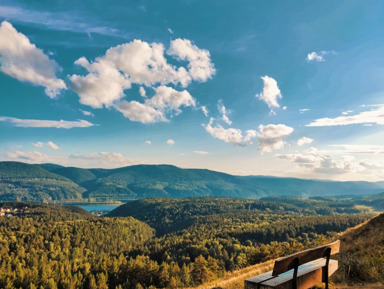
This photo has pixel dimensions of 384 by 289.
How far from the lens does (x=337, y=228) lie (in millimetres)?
193500

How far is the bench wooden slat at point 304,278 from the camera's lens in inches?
261

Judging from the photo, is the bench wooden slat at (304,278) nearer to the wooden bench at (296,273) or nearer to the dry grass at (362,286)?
the wooden bench at (296,273)

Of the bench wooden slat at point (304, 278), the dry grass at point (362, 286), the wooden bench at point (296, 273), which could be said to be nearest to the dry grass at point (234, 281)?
the dry grass at point (362, 286)

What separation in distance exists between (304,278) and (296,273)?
42.6 inches

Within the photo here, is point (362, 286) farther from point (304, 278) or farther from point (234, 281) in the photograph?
point (234, 281)

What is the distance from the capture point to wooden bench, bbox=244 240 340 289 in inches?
259

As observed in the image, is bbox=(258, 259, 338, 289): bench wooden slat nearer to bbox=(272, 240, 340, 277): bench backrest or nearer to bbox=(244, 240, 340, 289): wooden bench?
bbox=(244, 240, 340, 289): wooden bench

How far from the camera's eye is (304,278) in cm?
775

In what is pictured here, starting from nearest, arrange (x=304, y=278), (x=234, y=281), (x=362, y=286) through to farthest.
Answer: (x=304, y=278) < (x=362, y=286) < (x=234, y=281)

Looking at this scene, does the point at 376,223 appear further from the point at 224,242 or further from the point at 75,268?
the point at 224,242

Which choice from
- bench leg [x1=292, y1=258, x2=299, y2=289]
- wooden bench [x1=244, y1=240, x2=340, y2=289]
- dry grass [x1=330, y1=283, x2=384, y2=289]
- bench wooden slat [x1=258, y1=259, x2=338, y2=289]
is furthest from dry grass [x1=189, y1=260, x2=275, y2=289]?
bench leg [x1=292, y1=258, x2=299, y2=289]

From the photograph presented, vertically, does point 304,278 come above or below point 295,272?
below

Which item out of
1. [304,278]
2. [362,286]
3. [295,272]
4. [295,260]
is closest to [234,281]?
[362,286]

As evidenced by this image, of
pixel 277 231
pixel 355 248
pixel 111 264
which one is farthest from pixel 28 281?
pixel 277 231
